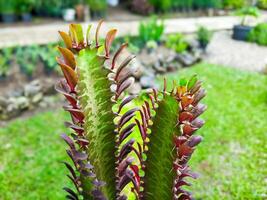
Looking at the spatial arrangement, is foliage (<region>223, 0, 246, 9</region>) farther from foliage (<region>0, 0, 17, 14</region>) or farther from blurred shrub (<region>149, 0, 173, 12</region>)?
foliage (<region>0, 0, 17, 14</region>)

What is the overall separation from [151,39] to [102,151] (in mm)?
5284

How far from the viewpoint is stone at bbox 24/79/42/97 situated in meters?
4.81

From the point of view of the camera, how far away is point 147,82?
5.23 m

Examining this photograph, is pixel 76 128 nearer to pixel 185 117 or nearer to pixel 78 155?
pixel 78 155

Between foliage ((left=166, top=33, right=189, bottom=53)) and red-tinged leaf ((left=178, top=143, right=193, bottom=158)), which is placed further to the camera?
foliage ((left=166, top=33, right=189, bottom=53))

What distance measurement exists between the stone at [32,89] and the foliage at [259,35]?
16.5 ft

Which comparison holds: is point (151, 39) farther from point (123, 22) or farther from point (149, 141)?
point (149, 141)

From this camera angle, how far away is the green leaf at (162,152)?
145 cm

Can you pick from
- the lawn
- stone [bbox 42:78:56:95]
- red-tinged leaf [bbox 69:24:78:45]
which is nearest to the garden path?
stone [bbox 42:78:56:95]

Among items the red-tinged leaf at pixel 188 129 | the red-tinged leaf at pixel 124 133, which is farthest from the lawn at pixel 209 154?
the red-tinged leaf at pixel 188 129

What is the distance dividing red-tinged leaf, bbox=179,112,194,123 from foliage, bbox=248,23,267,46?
7180 millimetres

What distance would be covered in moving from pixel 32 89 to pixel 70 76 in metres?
3.62

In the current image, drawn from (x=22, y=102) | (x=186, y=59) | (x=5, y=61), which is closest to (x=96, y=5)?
(x=186, y=59)

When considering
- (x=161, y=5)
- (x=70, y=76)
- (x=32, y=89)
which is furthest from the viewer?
(x=161, y=5)
